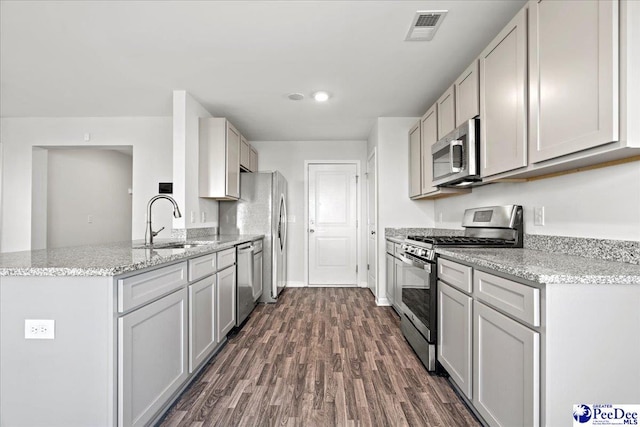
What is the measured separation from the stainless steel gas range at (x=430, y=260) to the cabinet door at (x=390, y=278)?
64 centimetres

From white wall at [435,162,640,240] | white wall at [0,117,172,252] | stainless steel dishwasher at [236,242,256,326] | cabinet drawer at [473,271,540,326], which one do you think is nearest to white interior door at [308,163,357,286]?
stainless steel dishwasher at [236,242,256,326]

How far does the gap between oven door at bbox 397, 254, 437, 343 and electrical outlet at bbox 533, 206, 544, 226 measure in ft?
2.28

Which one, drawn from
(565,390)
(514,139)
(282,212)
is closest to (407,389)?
(565,390)

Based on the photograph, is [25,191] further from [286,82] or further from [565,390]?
[565,390]

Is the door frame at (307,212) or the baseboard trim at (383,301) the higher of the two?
the door frame at (307,212)

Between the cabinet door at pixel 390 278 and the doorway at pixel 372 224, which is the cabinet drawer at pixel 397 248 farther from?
the doorway at pixel 372 224

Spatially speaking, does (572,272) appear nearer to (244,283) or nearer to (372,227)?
(244,283)

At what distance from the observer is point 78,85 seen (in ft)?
10.5

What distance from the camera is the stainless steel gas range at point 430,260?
2295 millimetres

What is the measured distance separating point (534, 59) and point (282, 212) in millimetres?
3451

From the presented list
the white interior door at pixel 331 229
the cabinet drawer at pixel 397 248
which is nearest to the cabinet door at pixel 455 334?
the cabinet drawer at pixel 397 248

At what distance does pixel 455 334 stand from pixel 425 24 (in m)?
1.94

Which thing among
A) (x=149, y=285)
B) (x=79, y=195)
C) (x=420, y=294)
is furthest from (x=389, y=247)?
(x=79, y=195)

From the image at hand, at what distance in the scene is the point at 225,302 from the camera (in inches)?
112
